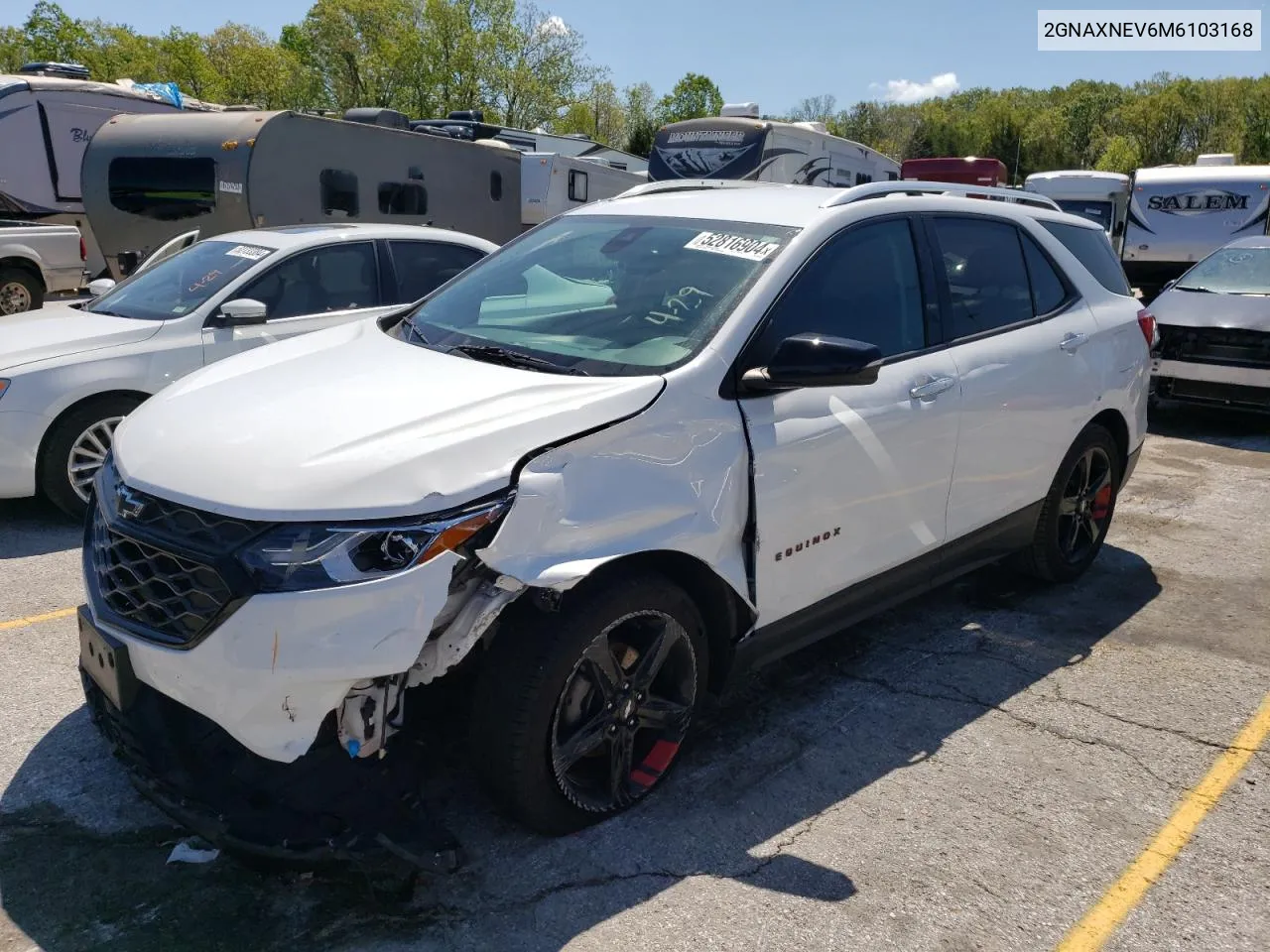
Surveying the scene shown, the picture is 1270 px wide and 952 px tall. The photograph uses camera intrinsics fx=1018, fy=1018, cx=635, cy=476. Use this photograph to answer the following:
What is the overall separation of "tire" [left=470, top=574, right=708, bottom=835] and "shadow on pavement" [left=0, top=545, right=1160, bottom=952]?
5.8 inches

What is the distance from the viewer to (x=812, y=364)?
10.1 ft

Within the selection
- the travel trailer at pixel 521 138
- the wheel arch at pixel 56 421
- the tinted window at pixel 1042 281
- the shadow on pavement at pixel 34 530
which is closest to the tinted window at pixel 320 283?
the wheel arch at pixel 56 421

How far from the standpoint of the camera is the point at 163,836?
2.94 metres

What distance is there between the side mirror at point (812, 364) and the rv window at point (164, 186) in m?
9.95

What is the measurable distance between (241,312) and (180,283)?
78 centimetres

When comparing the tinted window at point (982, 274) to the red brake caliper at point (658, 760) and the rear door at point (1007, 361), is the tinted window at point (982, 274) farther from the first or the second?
the red brake caliper at point (658, 760)

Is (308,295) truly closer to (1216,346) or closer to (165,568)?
(165,568)

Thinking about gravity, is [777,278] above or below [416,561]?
above

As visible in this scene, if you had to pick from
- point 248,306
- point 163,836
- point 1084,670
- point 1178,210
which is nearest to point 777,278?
point 1084,670

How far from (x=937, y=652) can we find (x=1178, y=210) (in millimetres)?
16119

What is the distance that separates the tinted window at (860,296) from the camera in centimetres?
338

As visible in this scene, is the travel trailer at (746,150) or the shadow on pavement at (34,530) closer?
the shadow on pavement at (34,530)

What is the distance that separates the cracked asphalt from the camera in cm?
264

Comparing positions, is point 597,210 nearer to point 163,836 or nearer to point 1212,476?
point 163,836
